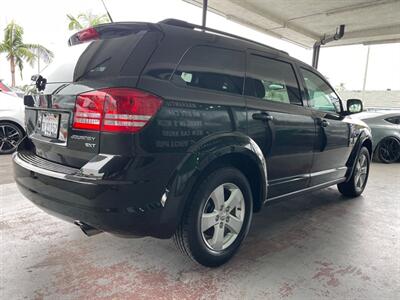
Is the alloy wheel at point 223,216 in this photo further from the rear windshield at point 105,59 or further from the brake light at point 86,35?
the brake light at point 86,35

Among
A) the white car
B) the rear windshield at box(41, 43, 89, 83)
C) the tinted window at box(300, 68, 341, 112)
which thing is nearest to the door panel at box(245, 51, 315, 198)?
the tinted window at box(300, 68, 341, 112)

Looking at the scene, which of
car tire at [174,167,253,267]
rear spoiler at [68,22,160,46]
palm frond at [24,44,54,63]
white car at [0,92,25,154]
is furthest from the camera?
palm frond at [24,44,54,63]

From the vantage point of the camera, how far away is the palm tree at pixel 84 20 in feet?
61.3

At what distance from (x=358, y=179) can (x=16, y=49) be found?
24113 millimetres

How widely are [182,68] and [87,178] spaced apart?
877 millimetres

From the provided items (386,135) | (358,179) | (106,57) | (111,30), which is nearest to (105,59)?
(106,57)

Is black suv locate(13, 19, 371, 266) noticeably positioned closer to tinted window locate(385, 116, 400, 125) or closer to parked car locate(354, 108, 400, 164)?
parked car locate(354, 108, 400, 164)

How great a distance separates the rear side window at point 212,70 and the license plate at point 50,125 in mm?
794

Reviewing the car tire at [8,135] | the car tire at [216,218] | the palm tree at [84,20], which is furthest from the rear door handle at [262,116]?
the palm tree at [84,20]

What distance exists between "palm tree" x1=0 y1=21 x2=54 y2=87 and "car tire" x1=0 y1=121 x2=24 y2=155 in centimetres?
1827

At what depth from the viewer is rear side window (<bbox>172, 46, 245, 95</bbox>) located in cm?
198

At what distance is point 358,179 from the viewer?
13.8ft

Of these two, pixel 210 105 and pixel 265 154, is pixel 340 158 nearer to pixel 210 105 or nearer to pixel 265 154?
pixel 265 154

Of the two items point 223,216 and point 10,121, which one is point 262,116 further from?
point 10,121
